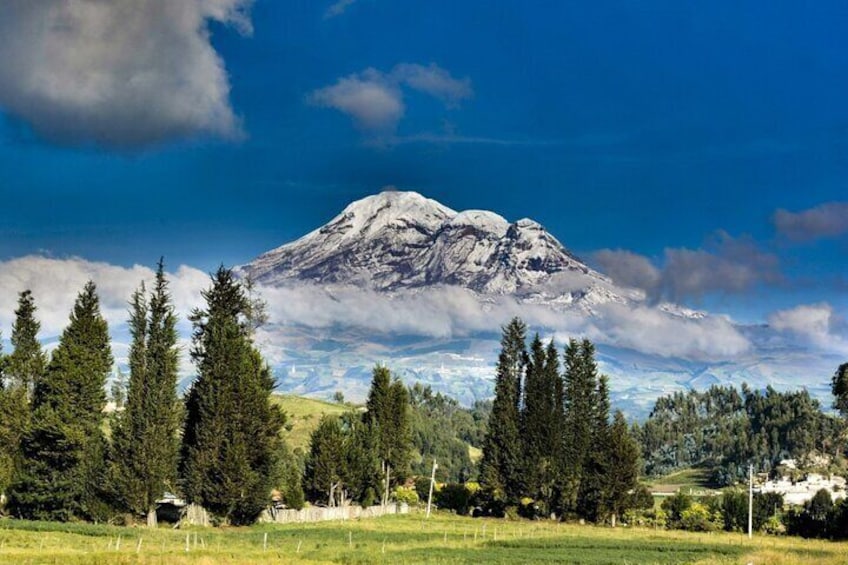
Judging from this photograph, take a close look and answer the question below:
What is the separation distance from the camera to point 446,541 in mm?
54438

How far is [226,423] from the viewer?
62156mm

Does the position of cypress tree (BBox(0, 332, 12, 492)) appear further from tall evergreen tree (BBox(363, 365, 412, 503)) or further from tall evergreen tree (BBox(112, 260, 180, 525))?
tall evergreen tree (BBox(363, 365, 412, 503))

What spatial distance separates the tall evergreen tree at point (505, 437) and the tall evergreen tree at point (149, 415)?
3833 centimetres

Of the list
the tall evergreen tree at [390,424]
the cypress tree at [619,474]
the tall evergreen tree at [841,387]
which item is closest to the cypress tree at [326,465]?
the tall evergreen tree at [390,424]

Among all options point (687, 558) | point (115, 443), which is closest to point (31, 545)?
point (115, 443)

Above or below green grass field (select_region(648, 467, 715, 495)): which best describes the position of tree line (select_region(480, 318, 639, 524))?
above

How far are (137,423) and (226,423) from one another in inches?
251

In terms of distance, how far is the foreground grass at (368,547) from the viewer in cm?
3947

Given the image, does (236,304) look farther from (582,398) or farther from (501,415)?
(582,398)

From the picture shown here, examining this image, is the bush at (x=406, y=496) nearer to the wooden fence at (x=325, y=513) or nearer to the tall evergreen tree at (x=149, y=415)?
the wooden fence at (x=325, y=513)

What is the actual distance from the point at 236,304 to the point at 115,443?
51.0 ft

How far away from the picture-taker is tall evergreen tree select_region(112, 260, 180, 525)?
5816 centimetres

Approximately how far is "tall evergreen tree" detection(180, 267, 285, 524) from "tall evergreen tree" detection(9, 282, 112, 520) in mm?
6676

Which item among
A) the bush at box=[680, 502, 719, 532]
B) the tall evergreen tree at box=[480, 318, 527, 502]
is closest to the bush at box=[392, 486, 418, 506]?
the tall evergreen tree at box=[480, 318, 527, 502]
